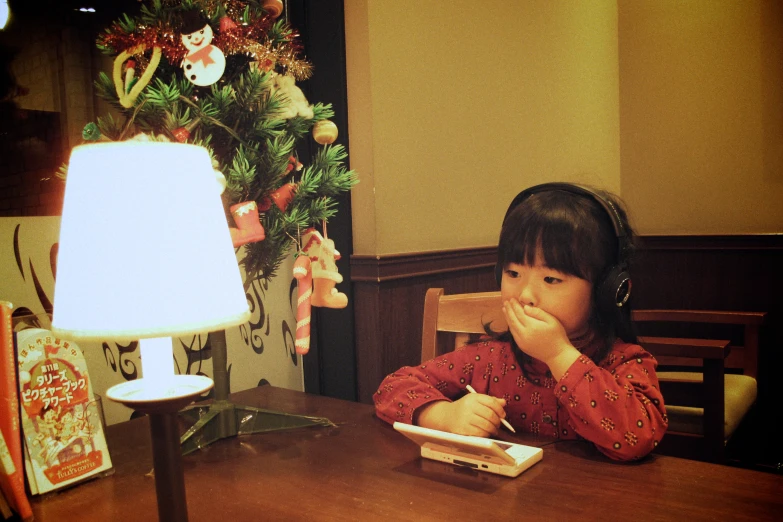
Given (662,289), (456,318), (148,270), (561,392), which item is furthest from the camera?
(662,289)

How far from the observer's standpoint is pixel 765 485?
2.46ft

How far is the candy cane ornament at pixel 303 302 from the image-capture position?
3.63ft

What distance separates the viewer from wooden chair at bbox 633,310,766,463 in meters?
1.53

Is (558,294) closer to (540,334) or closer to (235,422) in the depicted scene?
(540,334)

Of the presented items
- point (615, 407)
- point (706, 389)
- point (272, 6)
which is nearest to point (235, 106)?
point (272, 6)

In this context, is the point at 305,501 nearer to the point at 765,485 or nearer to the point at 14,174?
the point at 765,485

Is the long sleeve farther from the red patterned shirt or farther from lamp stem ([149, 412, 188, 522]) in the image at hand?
lamp stem ([149, 412, 188, 522])

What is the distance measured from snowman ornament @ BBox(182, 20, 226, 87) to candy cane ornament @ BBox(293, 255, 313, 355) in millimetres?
370

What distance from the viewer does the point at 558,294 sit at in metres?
0.96

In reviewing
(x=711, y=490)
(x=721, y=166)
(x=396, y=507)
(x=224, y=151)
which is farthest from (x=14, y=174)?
(x=721, y=166)

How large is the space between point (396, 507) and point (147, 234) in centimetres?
47

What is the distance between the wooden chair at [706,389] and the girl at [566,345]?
15.2 inches

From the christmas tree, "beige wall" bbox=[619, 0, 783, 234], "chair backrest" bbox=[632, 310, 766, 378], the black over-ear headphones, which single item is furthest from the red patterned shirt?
"beige wall" bbox=[619, 0, 783, 234]

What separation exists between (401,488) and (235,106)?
689 mm
